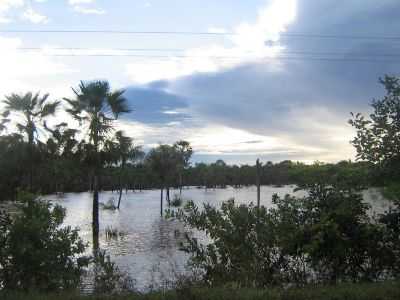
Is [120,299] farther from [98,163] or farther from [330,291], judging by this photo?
[98,163]

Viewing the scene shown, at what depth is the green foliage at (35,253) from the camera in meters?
8.21

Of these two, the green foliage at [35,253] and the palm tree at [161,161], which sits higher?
the palm tree at [161,161]

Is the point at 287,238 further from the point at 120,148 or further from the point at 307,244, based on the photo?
the point at 120,148

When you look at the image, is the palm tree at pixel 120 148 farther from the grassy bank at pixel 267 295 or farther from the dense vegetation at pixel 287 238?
the grassy bank at pixel 267 295

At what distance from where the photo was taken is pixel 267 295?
6199 mm

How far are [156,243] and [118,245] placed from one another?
2.16 metres

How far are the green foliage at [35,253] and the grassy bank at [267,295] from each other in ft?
5.34

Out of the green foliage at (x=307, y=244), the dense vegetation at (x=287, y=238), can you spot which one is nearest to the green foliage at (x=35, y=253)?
the dense vegetation at (x=287, y=238)

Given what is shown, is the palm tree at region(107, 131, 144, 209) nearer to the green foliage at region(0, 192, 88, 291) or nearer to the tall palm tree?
the tall palm tree

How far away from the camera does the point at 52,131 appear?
30000 mm

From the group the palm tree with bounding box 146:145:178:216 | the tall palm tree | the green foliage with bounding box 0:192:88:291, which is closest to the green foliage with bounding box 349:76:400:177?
the green foliage with bounding box 0:192:88:291

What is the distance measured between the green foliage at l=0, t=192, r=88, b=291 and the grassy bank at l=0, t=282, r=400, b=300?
163cm

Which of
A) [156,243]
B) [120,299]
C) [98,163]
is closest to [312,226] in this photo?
[120,299]

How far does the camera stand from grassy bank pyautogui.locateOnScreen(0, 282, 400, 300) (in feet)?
20.2
